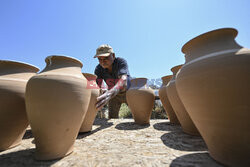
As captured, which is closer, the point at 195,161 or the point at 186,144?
the point at 195,161

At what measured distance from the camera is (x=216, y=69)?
1.05 metres

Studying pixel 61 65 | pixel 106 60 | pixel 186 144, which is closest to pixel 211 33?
pixel 186 144

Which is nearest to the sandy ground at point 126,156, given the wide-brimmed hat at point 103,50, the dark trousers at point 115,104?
the wide-brimmed hat at point 103,50

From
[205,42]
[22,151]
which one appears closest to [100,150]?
[22,151]

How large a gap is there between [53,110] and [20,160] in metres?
0.64

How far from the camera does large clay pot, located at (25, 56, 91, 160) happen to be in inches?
48.2

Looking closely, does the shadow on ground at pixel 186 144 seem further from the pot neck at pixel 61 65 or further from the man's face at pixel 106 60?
the man's face at pixel 106 60

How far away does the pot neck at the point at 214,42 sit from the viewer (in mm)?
1178

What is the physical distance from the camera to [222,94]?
1009 mm

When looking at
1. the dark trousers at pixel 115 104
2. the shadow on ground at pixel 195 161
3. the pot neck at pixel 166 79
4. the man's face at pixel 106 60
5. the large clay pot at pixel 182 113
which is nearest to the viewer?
the shadow on ground at pixel 195 161

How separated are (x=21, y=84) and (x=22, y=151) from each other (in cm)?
84

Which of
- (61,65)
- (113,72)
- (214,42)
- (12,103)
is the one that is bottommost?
(12,103)

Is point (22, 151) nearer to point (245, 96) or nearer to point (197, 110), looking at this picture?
point (197, 110)

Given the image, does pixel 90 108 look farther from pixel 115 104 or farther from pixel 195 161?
pixel 115 104
